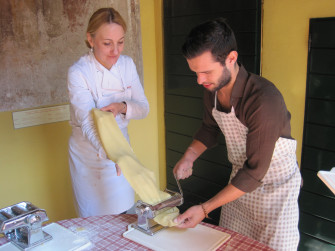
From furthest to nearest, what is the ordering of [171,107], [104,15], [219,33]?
[171,107]
[104,15]
[219,33]

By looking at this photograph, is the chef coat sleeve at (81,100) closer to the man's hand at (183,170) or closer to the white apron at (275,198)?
the man's hand at (183,170)

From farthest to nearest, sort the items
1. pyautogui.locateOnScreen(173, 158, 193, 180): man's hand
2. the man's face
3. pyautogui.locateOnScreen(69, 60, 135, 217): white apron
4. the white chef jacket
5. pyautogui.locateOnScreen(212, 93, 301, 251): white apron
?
pyautogui.locateOnScreen(69, 60, 135, 217): white apron
the white chef jacket
pyautogui.locateOnScreen(173, 158, 193, 180): man's hand
pyautogui.locateOnScreen(212, 93, 301, 251): white apron
the man's face

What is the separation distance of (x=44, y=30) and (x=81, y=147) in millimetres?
1002

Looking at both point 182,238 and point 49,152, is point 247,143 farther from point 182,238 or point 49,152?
point 49,152

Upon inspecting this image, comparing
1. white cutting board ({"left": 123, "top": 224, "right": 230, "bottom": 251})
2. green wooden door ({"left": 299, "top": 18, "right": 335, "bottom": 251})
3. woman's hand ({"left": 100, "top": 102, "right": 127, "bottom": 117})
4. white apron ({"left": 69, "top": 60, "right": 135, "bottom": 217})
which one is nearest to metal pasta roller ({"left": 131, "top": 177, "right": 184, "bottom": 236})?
white cutting board ({"left": 123, "top": 224, "right": 230, "bottom": 251})

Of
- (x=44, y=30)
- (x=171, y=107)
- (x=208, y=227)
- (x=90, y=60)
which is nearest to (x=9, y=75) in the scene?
(x=44, y=30)

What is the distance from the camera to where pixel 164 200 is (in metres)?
1.55

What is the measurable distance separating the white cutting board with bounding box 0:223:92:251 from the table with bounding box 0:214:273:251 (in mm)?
30

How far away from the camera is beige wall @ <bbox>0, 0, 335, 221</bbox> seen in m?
2.32

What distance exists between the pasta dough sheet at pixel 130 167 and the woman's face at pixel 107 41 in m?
0.38

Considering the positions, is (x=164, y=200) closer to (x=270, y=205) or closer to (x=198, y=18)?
(x=270, y=205)

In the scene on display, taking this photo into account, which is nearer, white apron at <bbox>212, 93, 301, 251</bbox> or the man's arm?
the man's arm

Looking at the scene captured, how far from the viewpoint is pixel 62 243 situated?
57.9 inches

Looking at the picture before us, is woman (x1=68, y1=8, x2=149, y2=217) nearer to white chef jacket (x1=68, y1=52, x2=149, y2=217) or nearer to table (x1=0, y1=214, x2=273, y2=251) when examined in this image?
white chef jacket (x1=68, y1=52, x2=149, y2=217)
